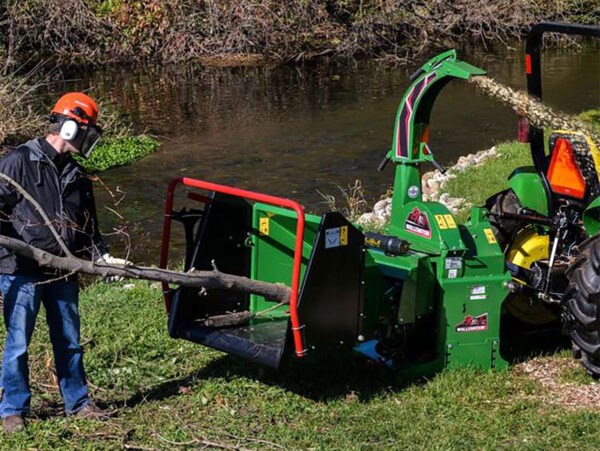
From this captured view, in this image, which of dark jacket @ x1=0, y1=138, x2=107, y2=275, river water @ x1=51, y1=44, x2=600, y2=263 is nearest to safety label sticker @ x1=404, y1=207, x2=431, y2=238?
dark jacket @ x1=0, y1=138, x2=107, y2=275

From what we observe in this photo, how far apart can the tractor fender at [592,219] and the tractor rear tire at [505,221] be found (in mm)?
680

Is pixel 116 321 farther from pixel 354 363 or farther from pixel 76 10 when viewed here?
pixel 76 10

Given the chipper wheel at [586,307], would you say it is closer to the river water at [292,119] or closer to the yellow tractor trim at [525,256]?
the yellow tractor trim at [525,256]

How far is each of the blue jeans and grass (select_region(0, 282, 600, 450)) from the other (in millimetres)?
177

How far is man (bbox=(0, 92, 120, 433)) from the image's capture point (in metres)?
5.47

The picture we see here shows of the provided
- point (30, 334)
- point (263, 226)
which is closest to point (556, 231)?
point (263, 226)

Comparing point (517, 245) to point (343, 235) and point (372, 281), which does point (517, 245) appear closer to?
point (372, 281)

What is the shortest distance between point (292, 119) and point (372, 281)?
1162 centimetres

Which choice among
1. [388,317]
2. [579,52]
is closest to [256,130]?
[579,52]

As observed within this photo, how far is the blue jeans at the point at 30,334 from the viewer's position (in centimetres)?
552

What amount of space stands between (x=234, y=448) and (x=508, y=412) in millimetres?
1639

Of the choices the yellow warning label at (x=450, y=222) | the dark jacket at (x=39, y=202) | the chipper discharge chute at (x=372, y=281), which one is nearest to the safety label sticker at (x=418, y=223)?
the chipper discharge chute at (x=372, y=281)

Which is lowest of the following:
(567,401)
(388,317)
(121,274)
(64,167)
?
(567,401)

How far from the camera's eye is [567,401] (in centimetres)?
602
